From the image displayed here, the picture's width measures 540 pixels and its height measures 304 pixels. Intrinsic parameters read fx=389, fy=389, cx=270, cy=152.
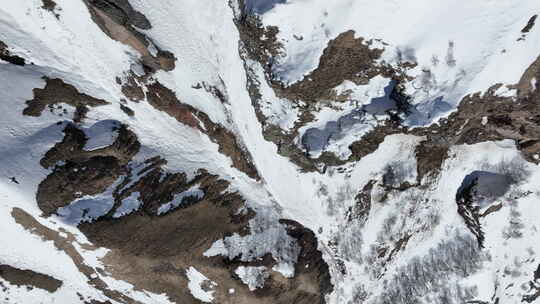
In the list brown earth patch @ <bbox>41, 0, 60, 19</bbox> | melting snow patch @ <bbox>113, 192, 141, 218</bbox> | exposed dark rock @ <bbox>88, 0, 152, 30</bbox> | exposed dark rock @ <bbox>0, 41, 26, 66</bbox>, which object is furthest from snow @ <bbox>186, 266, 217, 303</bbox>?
brown earth patch @ <bbox>41, 0, 60, 19</bbox>

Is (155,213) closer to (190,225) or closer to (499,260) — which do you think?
(190,225)

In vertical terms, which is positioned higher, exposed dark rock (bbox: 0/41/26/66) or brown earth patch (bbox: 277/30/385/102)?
brown earth patch (bbox: 277/30/385/102)

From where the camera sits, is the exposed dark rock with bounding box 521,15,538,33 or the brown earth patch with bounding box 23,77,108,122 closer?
the brown earth patch with bounding box 23,77,108,122

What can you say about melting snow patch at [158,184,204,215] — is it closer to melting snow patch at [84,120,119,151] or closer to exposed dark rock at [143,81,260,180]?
exposed dark rock at [143,81,260,180]

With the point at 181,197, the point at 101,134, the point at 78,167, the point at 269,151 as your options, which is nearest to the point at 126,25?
the point at 101,134

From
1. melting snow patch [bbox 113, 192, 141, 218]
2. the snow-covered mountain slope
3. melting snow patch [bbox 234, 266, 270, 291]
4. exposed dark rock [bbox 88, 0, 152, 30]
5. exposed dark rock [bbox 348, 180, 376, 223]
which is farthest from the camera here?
exposed dark rock [bbox 348, 180, 376, 223]

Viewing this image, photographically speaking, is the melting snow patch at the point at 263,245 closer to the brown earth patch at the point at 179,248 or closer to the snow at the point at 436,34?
the brown earth patch at the point at 179,248

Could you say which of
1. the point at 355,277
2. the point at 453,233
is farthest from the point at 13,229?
the point at 453,233
